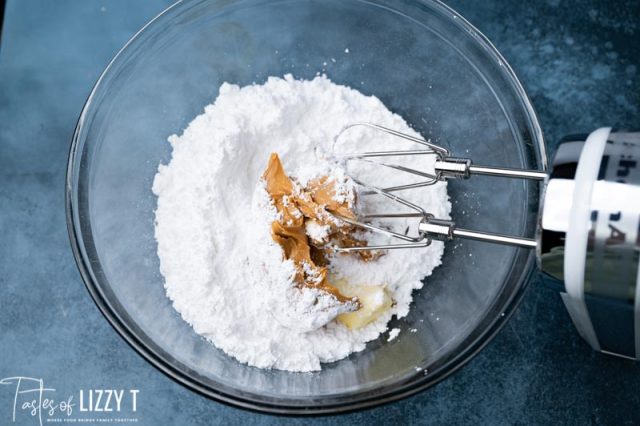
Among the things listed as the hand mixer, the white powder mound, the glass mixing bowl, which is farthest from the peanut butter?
the hand mixer

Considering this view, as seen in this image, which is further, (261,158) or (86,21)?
(86,21)

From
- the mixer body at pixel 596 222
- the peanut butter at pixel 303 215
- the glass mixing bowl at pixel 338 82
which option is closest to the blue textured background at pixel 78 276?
the glass mixing bowl at pixel 338 82

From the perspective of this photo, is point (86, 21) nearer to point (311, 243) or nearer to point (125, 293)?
point (125, 293)

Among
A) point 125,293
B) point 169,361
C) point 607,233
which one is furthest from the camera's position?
point 125,293

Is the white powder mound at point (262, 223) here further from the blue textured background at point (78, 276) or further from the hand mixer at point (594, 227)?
the hand mixer at point (594, 227)

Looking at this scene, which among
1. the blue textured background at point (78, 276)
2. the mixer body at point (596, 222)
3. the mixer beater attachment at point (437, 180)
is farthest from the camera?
the blue textured background at point (78, 276)

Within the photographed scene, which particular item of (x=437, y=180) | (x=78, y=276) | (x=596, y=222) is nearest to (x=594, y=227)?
(x=596, y=222)

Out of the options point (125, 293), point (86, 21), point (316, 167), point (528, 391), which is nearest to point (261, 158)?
point (316, 167)
